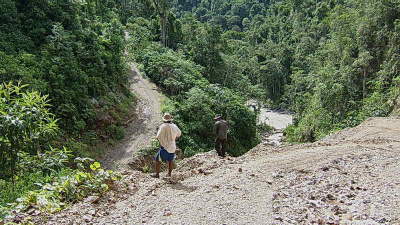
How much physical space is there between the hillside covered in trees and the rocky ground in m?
0.80

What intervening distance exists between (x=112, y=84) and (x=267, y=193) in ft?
57.8

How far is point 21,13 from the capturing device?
67.8 ft

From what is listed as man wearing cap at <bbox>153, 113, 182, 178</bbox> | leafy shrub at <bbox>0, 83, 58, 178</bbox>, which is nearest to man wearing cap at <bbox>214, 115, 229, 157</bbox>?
man wearing cap at <bbox>153, 113, 182, 178</bbox>

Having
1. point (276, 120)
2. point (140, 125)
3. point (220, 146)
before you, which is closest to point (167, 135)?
point (220, 146)

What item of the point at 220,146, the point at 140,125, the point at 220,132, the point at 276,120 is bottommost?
the point at 276,120

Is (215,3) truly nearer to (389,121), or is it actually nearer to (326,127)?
(326,127)

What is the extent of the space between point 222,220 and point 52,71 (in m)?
14.9

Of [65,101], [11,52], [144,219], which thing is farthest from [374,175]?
[11,52]

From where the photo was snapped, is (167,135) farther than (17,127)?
Yes

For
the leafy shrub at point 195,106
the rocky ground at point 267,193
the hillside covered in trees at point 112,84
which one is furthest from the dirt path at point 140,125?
the rocky ground at point 267,193

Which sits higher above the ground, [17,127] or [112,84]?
[17,127]

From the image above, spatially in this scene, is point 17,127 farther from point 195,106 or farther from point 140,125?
point 195,106

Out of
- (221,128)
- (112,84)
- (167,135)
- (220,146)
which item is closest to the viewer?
(167,135)

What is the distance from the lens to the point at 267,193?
7277mm
